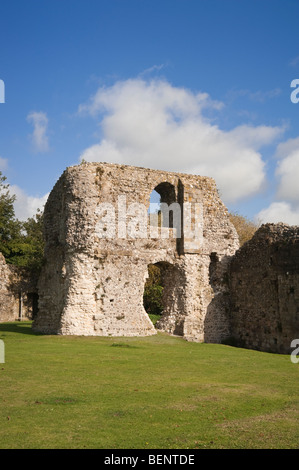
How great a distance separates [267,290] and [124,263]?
17.7 ft

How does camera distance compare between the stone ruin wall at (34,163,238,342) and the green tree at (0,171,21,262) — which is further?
the green tree at (0,171,21,262)

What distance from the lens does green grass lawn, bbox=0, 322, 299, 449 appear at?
5.46m

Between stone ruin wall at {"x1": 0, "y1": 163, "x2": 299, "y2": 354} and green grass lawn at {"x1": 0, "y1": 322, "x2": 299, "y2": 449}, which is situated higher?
stone ruin wall at {"x1": 0, "y1": 163, "x2": 299, "y2": 354}

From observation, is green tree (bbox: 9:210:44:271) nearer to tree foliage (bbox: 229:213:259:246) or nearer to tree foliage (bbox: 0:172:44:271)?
tree foliage (bbox: 0:172:44:271)

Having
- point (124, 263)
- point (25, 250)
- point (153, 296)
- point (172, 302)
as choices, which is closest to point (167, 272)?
point (172, 302)

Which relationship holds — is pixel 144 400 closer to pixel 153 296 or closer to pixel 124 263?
pixel 124 263

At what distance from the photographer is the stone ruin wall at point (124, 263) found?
16984 mm

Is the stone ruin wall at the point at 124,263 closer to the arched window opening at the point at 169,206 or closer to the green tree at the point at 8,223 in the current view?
the arched window opening at the point at 169,206

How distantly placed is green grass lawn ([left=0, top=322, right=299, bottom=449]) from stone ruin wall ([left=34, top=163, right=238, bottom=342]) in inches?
157

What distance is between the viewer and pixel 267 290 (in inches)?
655

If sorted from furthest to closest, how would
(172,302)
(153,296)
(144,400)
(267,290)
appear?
(153,296) → (172,302) → (267,290) → (144,400)

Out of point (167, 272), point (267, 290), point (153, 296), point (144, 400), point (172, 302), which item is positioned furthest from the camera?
point (153, 296)

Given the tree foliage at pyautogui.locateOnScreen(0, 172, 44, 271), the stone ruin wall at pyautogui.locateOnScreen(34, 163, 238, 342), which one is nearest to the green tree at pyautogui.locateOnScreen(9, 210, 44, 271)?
the tree foliage at pyautogui.locateOnScreen(0, 172, 44, 271)
